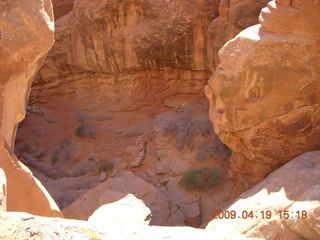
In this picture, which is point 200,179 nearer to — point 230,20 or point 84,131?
point 230,20

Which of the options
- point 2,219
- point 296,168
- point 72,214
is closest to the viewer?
point 2,219

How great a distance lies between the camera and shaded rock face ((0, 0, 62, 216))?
17.2 ft

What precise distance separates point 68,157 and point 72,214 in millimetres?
3077

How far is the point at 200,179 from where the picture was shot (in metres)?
9.41

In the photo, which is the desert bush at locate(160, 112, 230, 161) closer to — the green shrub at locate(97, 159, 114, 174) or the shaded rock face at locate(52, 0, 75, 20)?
the green shrub at locate(97, 159, 114, 174)

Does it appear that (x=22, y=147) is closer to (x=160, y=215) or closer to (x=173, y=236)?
(x=160, y=215)

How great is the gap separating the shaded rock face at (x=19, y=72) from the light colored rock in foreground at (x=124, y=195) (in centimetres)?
200

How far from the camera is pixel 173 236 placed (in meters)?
3.14

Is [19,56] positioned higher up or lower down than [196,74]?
higher up

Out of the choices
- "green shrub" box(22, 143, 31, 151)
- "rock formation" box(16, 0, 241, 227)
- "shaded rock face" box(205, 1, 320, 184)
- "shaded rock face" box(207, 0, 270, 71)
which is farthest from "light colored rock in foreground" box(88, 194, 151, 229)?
"green shrub" box(22, 143, 31, 151)

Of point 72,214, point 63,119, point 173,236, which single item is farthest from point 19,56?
point 63,119

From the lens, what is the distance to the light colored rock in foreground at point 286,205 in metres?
4.84

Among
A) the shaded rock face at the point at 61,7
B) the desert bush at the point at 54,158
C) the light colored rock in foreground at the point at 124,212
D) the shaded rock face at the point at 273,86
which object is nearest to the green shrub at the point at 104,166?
the desert bush at the point at 54,158

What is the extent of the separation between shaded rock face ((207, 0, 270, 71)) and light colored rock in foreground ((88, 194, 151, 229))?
13.2 ft
